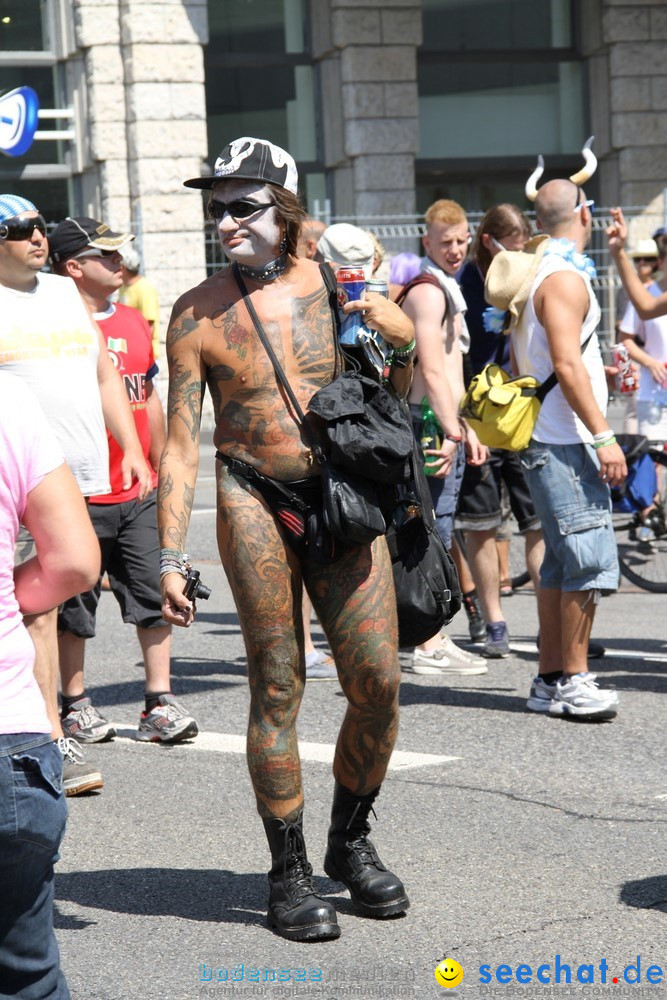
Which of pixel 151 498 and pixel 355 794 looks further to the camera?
pixel 151 498

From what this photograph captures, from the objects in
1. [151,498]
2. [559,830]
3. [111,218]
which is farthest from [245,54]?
[559,830]

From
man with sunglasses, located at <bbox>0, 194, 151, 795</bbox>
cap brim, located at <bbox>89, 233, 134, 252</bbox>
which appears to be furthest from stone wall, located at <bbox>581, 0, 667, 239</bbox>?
man with sunglasses, located at <bbox>0, 194, 151, 795</bbox>

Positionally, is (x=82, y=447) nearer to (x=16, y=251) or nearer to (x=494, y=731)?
(x=16, y=251)

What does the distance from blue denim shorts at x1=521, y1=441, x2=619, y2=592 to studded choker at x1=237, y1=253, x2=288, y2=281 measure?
89.7 inches

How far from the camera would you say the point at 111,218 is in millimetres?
19578

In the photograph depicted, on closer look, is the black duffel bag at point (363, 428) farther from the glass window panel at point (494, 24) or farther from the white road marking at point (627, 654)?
the glass window panel at point (494, 24)

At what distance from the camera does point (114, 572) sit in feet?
21.1

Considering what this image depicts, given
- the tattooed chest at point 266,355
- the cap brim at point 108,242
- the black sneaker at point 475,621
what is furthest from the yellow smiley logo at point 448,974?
the black sneaker at point 475,621

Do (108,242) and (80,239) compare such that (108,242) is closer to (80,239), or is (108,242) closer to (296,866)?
(80,239)

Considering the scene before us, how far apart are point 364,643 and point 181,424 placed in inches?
30.1

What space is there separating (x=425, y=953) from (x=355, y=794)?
51cm

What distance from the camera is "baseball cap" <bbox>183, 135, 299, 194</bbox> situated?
412 centimetres

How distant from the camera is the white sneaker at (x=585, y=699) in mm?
6234

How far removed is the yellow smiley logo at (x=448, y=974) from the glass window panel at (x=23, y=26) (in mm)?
18163
